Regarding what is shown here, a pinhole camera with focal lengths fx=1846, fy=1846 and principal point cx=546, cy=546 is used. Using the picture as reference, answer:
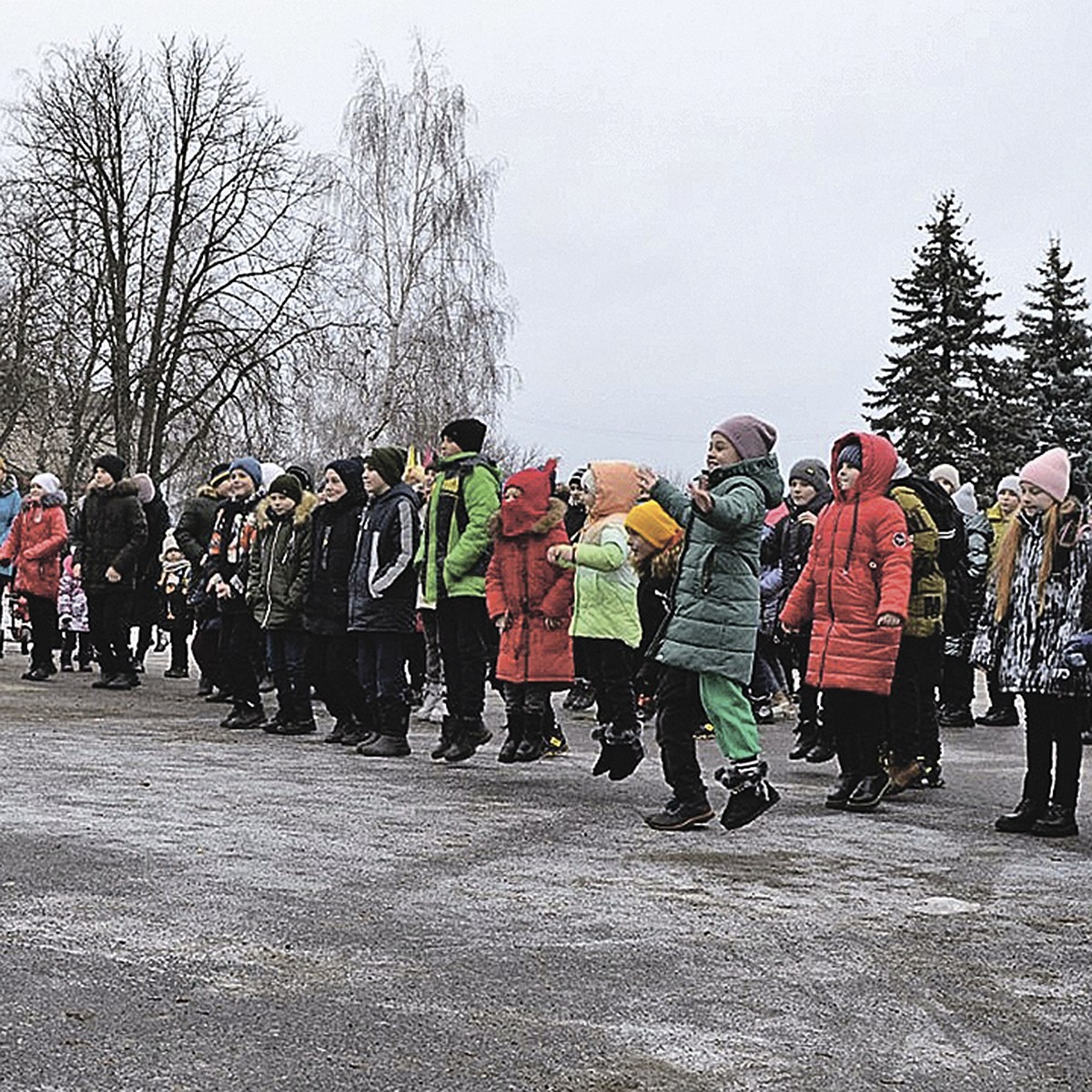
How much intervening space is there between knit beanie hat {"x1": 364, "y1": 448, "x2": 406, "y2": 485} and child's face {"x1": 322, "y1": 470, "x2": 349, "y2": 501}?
55cm

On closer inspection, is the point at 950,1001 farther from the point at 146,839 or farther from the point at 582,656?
the point at 582,656

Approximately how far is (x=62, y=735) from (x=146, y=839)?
445cm

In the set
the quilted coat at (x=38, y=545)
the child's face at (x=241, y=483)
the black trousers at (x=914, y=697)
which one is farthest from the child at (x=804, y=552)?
the quilted coat at (x=38, y=545)

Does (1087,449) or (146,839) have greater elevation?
(1087,449)

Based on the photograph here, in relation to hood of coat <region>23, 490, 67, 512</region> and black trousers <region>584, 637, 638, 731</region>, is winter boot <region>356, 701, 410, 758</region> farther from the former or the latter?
hood of coat <region>23, 490, 67, 512</region>

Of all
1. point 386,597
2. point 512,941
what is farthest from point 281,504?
point 512,941

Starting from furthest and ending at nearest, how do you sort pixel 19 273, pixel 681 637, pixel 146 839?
pixel 19 273, pixel 681 637, pixel 146 839

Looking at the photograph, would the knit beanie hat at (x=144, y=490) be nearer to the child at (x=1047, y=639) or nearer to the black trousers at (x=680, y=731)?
the black trousers at (x=680, y=731)

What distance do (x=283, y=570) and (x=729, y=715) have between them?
16.2 feet

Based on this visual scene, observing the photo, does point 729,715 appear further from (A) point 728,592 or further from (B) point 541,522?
(B) point 541,522

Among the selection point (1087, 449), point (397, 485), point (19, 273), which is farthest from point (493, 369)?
point (397, 485)

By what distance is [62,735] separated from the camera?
11.7 meters

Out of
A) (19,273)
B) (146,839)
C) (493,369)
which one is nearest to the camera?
(146,839)

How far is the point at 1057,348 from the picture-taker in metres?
56.8
